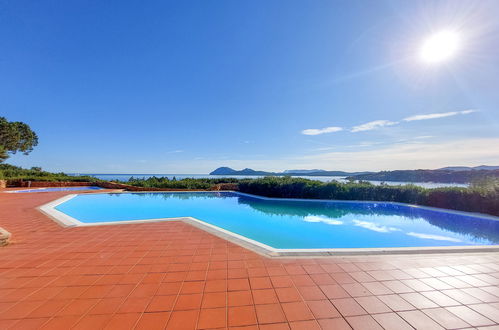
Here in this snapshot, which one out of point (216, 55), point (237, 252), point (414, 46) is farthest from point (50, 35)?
point (414, 46)

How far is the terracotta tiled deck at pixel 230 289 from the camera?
5.43 ft

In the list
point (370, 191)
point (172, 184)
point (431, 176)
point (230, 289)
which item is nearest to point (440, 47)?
point (370, 191)

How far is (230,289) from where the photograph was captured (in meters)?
2.10

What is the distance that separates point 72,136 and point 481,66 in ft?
Answer: 94.1

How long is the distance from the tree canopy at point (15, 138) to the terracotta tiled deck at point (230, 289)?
21.0 metres

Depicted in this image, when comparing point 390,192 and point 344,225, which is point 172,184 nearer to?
point 344,225

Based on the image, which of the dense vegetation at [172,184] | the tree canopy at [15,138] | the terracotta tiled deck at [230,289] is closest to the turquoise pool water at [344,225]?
the terracotta tiled deck at [230,289]

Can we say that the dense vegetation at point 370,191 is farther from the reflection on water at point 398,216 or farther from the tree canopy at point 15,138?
the tree canopy at point 15,138

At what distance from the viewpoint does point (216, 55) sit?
9172 millimetres

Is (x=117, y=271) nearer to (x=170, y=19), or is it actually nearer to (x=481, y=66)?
(x=170, y=19)

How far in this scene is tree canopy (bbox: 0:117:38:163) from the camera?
17.6 meters

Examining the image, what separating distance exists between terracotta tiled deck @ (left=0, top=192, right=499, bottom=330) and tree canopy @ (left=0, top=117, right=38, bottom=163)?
21.0 meters

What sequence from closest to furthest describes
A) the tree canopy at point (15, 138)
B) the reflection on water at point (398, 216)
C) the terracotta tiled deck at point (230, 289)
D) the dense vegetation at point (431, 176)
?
the terracotta tiled deck at point (230, 289), the reflection on water at point (398, 216), the dense vegetation at point (431, 176), the tree canopy at point (15, 138)

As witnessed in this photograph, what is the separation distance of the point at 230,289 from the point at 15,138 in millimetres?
28538
